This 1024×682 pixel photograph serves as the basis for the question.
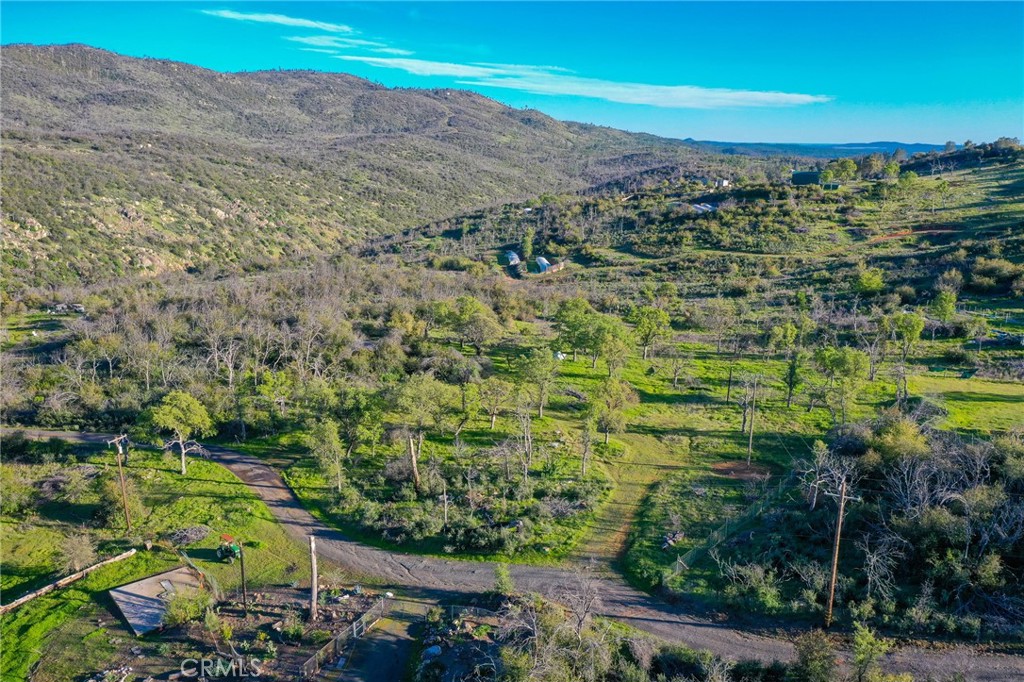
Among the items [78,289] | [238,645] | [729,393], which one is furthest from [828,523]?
[78,289]

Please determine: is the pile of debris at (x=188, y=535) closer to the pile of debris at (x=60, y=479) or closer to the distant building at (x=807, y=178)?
the pile of debris at (x=60, y=479)

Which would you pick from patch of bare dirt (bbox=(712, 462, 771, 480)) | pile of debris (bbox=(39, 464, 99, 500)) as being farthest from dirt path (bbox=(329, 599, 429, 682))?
pile of debris (bbox=(39, 464, 99, 500))

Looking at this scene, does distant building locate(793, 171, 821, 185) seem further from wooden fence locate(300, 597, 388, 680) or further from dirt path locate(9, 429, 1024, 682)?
wooden fence locate(300, 597, 388, 680)

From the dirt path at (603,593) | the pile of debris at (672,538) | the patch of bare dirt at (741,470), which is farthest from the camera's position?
the patch of bare dirt at (741,470)

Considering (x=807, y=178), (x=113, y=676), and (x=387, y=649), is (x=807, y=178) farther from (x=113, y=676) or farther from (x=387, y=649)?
(x=113, y=676)

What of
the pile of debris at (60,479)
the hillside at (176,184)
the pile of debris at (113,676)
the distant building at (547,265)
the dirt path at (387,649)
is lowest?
the pile of debris at (113,676)

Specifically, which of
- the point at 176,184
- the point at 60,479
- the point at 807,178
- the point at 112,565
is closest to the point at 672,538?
the point at 112,565

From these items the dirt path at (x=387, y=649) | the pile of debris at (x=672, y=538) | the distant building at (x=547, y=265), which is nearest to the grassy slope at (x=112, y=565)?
the dirt path at (x=387, y=649)
